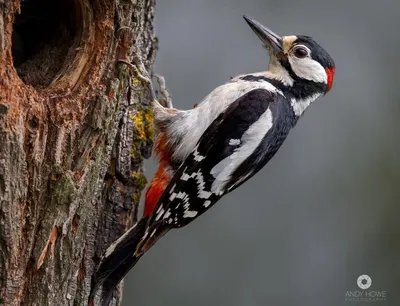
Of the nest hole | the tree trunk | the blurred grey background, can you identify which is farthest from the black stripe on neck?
the blurred grey background

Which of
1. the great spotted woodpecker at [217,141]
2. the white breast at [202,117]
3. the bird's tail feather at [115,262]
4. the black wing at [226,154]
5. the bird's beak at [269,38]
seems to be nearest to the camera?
the bird's tail feather at [115,262]

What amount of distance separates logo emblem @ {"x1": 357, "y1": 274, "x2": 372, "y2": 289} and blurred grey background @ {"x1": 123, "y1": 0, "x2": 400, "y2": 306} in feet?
0.15

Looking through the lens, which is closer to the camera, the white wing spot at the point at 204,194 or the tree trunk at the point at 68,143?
the tree trunk at the point at 68,143

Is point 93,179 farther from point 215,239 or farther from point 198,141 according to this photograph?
point 215,239

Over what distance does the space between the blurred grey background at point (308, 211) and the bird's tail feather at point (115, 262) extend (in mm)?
2748

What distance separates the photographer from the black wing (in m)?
3.63

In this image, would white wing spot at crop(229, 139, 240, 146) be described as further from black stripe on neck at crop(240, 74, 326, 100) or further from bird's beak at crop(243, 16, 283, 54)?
bird's beak at crop(243, 16, 283, 54)

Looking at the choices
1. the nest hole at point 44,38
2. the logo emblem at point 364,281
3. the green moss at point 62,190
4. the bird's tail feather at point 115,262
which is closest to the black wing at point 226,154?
the bird's tail feather at point 115,262

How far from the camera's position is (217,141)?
3.74m

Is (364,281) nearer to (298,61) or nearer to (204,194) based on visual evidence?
(298,61)

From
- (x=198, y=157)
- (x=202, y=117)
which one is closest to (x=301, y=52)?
(x=202, y=117)

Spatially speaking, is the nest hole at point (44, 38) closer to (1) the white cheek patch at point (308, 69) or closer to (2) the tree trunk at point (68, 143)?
(2) the tree trunk at point (68, 143)

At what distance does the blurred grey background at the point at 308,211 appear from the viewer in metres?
6.16

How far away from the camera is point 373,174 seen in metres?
A: 6.60
